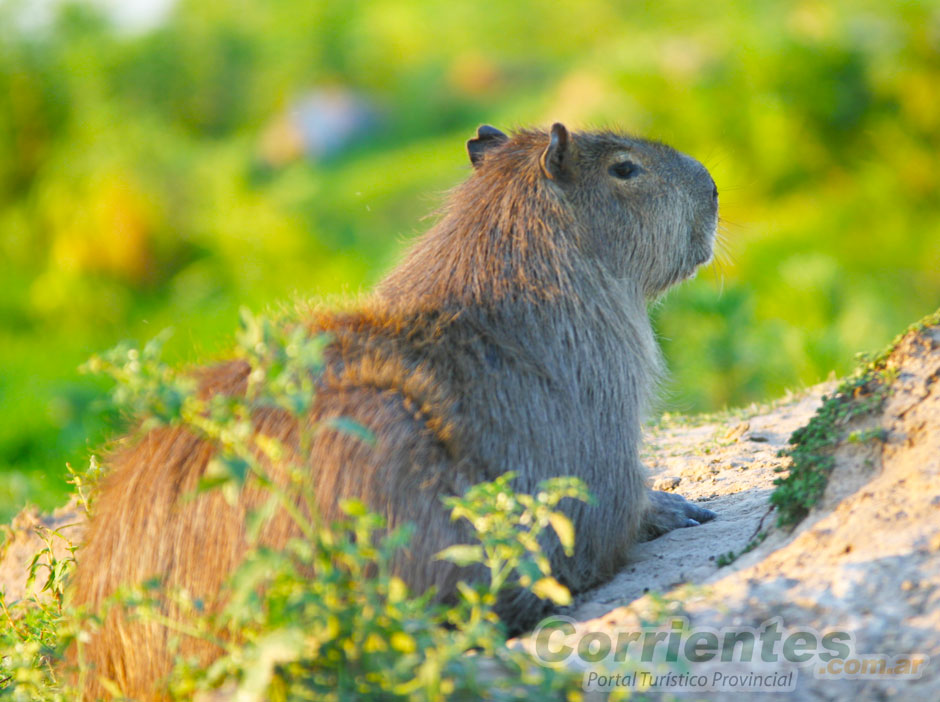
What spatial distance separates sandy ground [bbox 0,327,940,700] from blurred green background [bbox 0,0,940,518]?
10.6ft

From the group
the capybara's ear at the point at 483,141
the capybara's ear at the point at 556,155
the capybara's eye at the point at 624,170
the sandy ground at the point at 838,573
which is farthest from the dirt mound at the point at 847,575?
the capybara's ear at the point at 483,141

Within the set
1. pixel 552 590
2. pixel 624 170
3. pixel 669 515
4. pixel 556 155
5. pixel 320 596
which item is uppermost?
pixel 624 170

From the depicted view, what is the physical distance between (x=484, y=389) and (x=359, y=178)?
706 inches

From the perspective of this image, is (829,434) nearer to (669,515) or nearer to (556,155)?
(669,515)

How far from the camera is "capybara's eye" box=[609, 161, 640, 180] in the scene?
400cm

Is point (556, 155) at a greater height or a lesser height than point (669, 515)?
greater

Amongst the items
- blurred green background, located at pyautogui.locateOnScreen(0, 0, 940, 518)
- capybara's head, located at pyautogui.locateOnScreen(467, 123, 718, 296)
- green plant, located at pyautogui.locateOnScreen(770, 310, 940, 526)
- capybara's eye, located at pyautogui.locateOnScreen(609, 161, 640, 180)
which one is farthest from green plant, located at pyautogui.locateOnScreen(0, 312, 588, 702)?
blurred green background, located at pyautogui.locateOnScreen(0, 0, 940, 518)

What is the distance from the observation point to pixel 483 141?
4324mm

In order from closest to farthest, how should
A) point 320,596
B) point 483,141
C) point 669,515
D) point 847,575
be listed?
point 320,596
point 847,575
point 669,515
point 483,141

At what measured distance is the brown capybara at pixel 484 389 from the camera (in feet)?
9.36

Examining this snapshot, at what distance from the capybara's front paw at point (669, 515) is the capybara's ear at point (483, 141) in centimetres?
156

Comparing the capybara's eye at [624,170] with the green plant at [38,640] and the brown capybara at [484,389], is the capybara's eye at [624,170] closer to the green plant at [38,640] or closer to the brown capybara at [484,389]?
the brown capybara at [484,389]

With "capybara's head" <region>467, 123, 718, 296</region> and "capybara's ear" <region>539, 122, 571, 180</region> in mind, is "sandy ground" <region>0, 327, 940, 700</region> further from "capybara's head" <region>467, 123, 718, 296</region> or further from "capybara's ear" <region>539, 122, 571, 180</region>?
"capybara's ear" <region>539, 122, 571, 180</region>

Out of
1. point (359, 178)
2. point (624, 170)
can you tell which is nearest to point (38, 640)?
point (624, 170)
